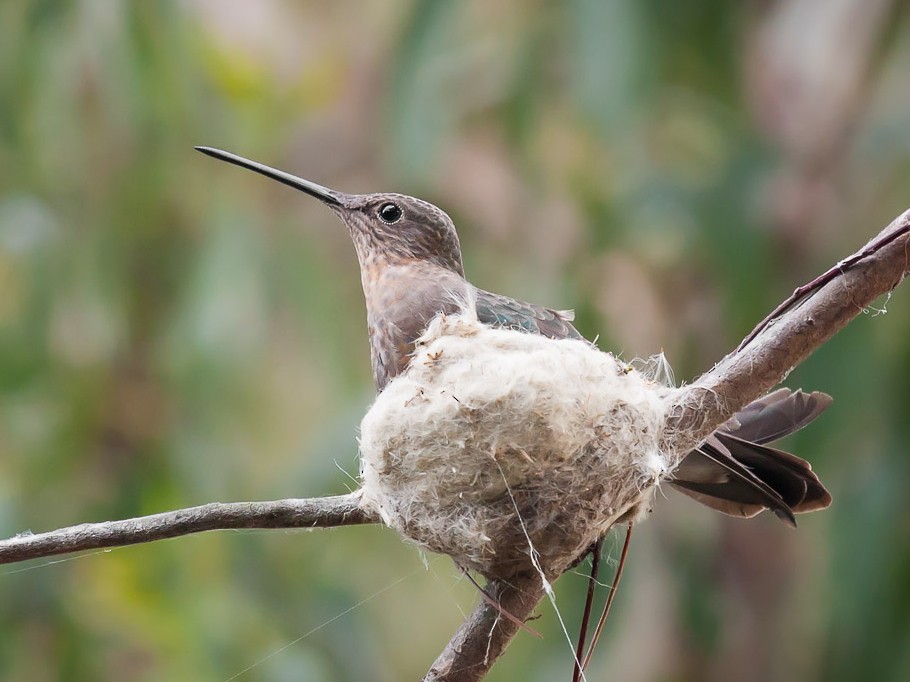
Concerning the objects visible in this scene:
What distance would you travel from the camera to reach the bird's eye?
278cm

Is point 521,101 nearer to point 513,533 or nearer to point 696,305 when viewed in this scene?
point 696,305

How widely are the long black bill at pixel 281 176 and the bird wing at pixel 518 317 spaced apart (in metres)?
0.42

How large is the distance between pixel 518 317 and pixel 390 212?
1.36 ft

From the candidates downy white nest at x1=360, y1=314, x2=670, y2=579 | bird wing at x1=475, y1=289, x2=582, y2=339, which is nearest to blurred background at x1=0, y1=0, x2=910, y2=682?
bird wing at x1=475, y1=289, x2=582, y2=339

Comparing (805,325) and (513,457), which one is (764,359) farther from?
(513,457)

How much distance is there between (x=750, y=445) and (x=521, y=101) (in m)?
2.63

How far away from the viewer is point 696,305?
504cm

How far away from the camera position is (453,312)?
8.06 feet

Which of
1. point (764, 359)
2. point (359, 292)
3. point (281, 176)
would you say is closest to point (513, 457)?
point (764, 359)

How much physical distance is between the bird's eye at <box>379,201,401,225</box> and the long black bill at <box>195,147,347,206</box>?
0.10m

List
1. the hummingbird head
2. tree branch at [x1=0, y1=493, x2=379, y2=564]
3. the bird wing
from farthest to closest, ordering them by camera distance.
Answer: the hummingbird head → the bird wing → tree branch at [x1=0, y1=493, x2=379, y2=564]

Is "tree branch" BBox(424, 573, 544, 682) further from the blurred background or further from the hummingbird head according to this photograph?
the blurred background

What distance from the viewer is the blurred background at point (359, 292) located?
14.2 feet

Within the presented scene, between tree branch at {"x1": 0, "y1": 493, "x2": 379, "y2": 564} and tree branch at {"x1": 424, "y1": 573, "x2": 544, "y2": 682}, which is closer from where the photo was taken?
tree branch at {"x1": 0, "y1": 493, "x2": 379, "y2": 564}
